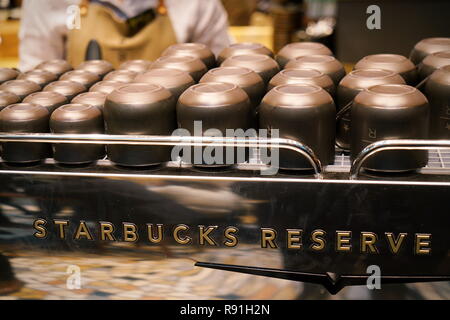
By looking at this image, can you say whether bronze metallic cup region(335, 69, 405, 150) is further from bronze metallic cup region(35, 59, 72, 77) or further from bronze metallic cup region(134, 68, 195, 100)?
bronze metallic cup region(35, 59, 72, 77)

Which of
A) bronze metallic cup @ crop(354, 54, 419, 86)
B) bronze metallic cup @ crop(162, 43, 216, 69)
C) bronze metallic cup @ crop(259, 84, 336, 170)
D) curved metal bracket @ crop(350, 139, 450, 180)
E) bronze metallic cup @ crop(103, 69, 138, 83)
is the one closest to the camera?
curved metal bracket @ crop(350, 139, 450, 180)

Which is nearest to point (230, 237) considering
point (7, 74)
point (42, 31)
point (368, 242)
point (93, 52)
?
point (368, 242)

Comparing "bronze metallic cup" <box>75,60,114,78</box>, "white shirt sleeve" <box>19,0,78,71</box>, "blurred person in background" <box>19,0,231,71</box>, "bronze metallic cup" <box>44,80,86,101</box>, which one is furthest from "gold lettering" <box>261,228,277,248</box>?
"white shirt sleeve" <box>19,0,78,71</box>

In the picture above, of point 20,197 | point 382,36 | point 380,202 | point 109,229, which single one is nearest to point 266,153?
point 380,202

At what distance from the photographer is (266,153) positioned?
1365 millimetres

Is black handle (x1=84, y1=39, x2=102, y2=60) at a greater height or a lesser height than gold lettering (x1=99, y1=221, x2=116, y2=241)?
greater

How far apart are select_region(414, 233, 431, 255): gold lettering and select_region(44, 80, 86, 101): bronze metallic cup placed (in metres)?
0.85

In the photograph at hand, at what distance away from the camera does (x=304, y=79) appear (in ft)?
4.80

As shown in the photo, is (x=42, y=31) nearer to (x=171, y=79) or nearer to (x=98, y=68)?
(x=98, y=68)

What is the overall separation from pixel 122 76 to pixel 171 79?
0.75 feet

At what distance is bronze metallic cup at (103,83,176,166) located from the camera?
1354 millimetres

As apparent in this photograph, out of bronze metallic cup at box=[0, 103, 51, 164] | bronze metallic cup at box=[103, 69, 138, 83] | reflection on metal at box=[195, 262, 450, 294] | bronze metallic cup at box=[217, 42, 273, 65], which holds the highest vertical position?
bronze metallic cup at box=[217, 42, 273, 65]
